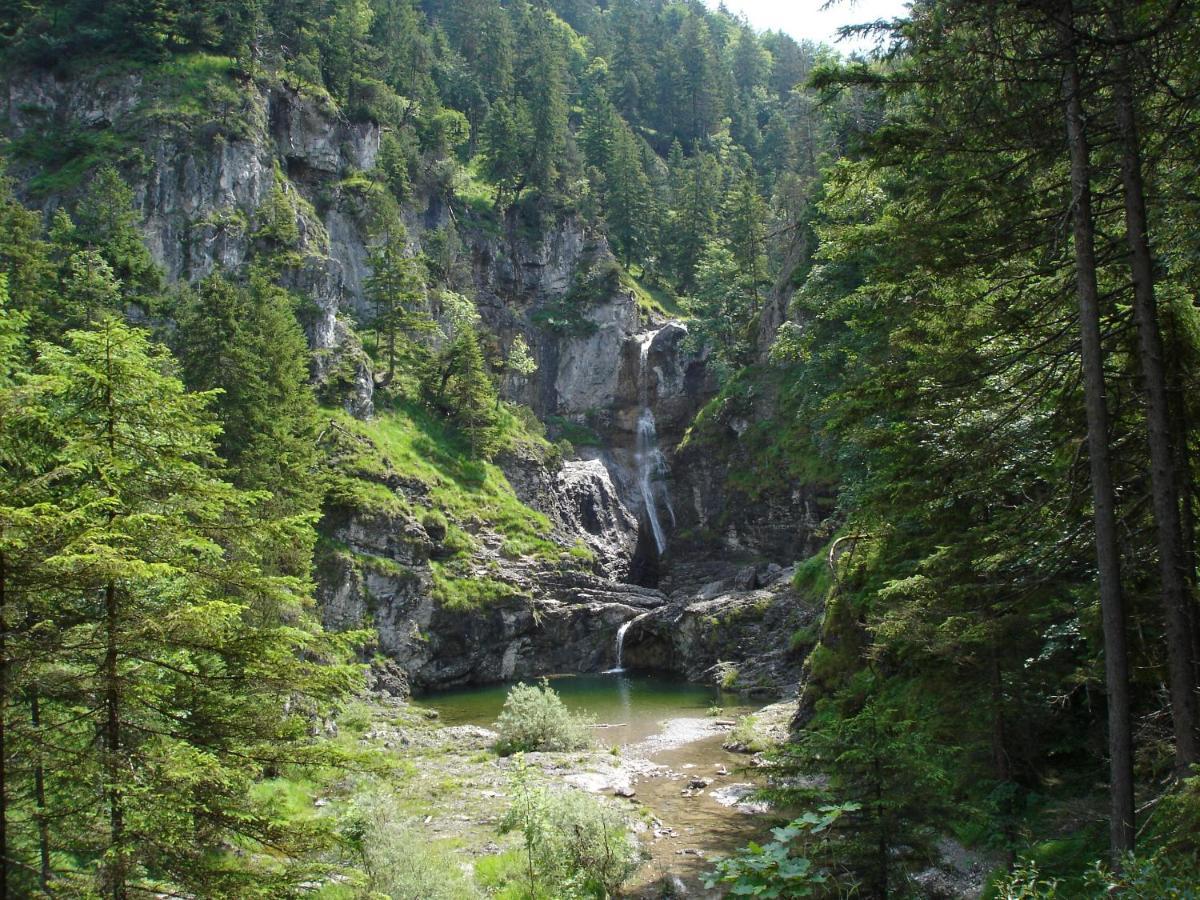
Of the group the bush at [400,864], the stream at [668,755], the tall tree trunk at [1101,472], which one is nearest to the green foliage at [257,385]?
the stream at [668,755]

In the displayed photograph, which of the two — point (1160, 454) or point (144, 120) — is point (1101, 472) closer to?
point (1160, 454)

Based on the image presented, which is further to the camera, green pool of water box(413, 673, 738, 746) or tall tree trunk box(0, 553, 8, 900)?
green pool of water box(413, 673, 738, 746)

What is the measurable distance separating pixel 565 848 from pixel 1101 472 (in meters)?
9.20

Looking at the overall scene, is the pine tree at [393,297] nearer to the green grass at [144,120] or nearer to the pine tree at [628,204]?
the green grass at [144,120]

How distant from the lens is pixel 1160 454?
7.56 meters

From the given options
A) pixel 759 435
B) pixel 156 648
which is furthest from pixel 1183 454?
pixel 759 435

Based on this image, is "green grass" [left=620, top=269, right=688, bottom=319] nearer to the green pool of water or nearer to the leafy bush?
the green pool of water

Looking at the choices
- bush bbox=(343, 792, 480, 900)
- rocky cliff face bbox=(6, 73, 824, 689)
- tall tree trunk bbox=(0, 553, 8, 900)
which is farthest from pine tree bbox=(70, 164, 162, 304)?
tall tree trunk bbox=(0, 553, 8, 900)

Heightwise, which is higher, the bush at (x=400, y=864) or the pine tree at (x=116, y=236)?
the pine tree at (x=116, y=236)

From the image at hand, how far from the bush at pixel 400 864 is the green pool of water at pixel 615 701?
14.3m

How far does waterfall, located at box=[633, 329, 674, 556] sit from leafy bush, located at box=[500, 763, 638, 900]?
39785 mm

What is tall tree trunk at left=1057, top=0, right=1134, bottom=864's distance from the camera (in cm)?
759

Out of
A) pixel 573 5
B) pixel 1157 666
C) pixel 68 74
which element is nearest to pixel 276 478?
pixel 1157 666

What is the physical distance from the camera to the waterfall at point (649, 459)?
53500 mm
